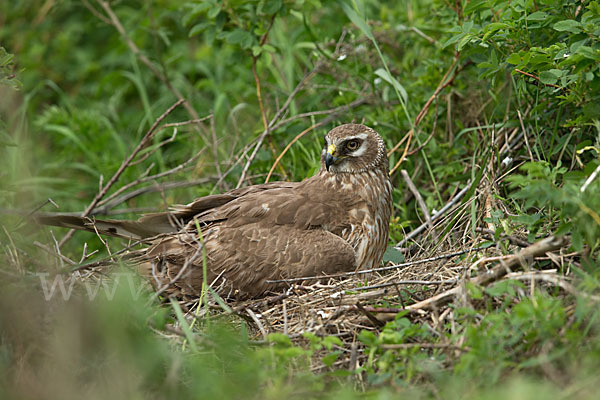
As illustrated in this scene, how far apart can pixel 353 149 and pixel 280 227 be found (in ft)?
2.38

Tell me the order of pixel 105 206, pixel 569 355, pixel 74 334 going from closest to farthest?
pixel 569 355 → pixel 74 334 → pixel 105 206

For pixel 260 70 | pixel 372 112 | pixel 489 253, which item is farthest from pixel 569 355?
pixel 260 70

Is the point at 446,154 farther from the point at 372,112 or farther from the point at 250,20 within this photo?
the point at 250,20

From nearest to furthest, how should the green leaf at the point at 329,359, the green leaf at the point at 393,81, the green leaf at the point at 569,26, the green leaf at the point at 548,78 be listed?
the green leaf at the point at 329,359 < the green leaf at the point at 569,26 < the green leaf at the point at 548,78 < the green leaf at the point at 393,81

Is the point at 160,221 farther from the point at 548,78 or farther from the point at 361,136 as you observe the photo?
the point at 548,78

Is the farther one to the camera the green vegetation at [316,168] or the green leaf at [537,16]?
the green leaf at [537,16]

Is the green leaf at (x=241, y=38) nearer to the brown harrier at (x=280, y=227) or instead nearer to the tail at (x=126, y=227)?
the brown harrier at (x=280, y=227)

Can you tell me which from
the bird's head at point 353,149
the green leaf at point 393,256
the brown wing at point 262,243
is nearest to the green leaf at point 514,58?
the bird's head at point 353,149

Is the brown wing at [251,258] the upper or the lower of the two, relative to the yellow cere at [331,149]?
lower

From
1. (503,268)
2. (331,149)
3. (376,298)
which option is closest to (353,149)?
(331,149)

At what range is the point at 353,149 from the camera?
4.47m

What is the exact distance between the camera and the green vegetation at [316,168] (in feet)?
9.12

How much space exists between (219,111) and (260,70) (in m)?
0.59

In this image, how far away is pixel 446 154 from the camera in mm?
5184
